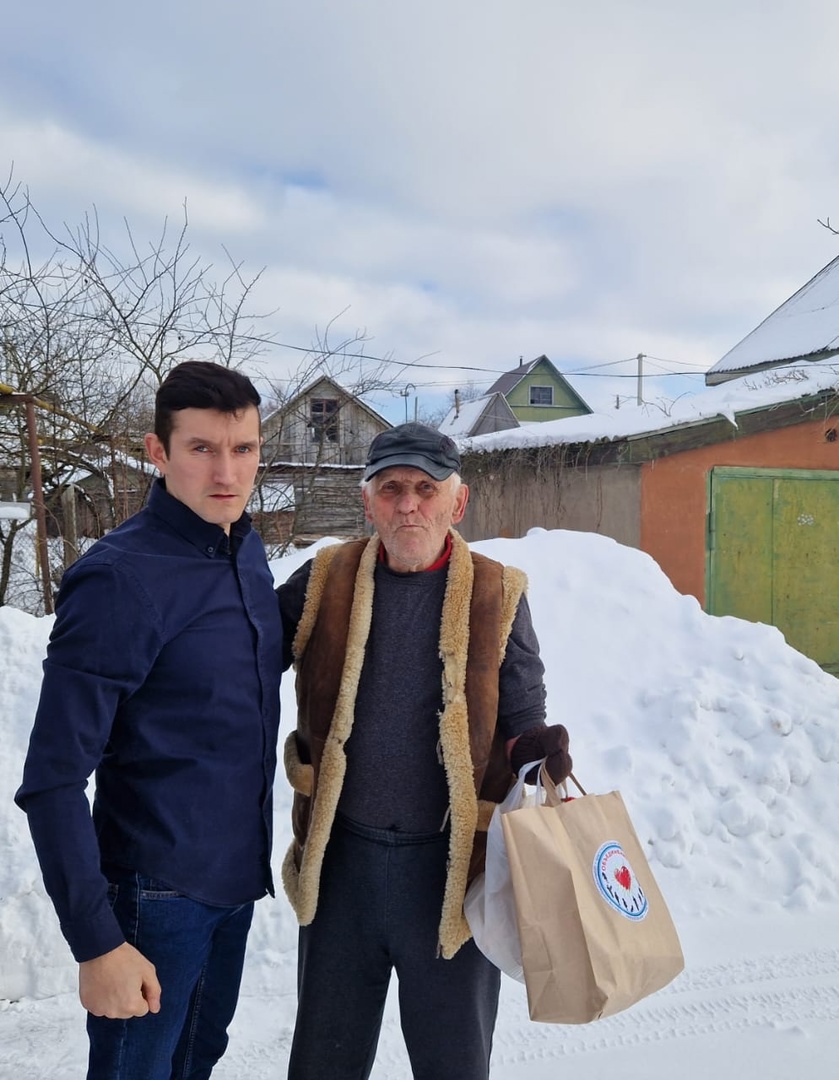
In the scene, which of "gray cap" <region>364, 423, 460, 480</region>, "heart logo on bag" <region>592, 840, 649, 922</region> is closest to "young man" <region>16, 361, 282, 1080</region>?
"gray cap" <region>364, 423, 460, 480</region>

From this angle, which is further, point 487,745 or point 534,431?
point 534,431

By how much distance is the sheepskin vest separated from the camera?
1895 mm

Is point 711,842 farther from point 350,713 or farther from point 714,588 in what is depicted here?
point 714,588

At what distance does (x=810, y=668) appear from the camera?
17.0ft

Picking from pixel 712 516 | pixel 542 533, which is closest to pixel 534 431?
pixel 712 516

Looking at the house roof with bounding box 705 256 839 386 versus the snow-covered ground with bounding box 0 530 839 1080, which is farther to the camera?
the house roof with bounding box 705 256 839 386

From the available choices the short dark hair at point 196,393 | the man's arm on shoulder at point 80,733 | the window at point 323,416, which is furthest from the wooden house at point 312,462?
the man's arm on shoulder at point 80,733

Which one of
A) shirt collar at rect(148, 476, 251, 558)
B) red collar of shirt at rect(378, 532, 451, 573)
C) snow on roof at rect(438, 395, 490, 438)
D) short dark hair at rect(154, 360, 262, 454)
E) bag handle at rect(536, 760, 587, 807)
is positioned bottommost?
bag handle at rect(536, 760, 587, 807)

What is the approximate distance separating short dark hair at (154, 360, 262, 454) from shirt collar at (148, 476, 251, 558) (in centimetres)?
11

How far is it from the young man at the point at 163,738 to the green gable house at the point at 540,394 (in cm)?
3482

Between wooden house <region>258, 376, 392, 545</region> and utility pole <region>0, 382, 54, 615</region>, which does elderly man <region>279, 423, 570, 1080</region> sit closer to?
utility pole <region>0, 382, 54, 615</region>

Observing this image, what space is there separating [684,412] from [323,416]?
3.70m

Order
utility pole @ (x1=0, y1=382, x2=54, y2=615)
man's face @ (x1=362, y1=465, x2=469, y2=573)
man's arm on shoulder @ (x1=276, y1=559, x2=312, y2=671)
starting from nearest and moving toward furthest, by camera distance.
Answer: man's face @ (x1=362, y1=465, x2=469, y2=573) → man's arm on shoulder @ (x1=276, y1=559, x2=312, y2=671) → utility pole @ (x1=0, y1=382, x2=54, y2=615)

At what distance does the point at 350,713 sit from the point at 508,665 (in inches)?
16.5
